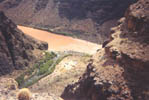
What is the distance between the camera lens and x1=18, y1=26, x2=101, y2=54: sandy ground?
39.2 meters

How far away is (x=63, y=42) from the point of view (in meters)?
42.9

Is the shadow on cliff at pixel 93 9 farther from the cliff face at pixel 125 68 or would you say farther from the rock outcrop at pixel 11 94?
the rock outcrop at pixel 11 94

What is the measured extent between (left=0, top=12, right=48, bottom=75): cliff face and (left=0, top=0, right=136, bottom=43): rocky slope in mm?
21916

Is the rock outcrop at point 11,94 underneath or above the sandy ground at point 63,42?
underneath

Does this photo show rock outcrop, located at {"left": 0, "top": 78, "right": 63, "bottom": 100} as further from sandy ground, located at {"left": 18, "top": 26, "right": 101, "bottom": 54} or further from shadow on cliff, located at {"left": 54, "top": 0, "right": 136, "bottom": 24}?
shadow on cliff, located at {"left": 54, "top": 0, "right": 136, "bottom": 24}

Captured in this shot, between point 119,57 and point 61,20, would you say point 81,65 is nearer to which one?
point 119,57

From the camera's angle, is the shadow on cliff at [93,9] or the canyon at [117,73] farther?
the shadow on cliff at [93,9]

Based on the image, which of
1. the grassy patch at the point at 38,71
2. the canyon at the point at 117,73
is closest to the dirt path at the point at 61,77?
the canyon at the point at 117,73

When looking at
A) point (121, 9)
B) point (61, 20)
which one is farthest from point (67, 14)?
point (121, 9)

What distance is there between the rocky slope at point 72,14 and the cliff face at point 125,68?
108 ft

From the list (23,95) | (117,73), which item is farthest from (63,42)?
(23,95)

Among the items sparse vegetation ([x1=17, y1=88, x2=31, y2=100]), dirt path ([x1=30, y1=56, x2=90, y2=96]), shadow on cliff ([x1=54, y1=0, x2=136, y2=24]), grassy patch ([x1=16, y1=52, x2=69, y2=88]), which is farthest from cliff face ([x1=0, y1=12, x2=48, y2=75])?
shadow on cliff ([x1=54, y1=0, x2=136, y2=24])

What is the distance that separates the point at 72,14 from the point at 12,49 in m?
32.9

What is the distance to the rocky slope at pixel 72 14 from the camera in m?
50.0
